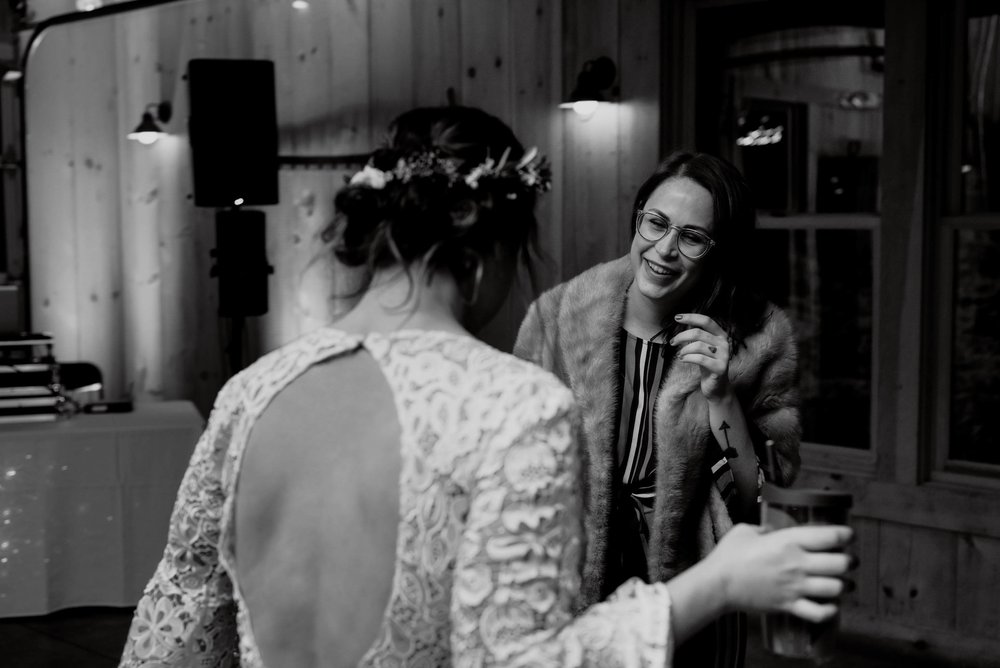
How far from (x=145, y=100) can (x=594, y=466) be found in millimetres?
4836

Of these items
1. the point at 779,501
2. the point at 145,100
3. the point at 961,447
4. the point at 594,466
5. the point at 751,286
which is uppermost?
the point at 145,100

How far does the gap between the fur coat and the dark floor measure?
197 centimetres

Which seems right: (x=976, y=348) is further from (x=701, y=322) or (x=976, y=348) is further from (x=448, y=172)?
(x=448, y=172)

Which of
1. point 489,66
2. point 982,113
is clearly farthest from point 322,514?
point 489,66

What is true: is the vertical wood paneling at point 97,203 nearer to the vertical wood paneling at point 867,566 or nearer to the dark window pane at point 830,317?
the dark window pane at point 830,317

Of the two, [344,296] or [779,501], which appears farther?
[344,296]

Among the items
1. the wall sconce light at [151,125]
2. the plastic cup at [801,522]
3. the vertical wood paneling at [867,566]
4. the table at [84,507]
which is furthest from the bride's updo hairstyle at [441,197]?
the wall sconce light at [151,125]

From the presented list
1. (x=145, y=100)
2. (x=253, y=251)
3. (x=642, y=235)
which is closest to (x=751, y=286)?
(x=642, y=235)

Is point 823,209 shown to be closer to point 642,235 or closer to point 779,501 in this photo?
point 642,235

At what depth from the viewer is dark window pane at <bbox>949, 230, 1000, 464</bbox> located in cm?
388

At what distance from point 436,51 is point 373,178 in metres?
4.27

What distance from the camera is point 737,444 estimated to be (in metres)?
1.92

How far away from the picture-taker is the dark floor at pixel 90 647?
3852 millimetres

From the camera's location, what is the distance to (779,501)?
1.13m
